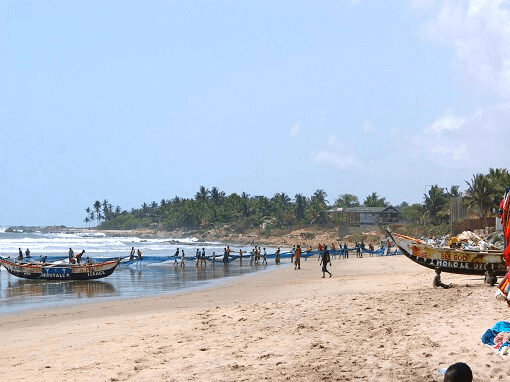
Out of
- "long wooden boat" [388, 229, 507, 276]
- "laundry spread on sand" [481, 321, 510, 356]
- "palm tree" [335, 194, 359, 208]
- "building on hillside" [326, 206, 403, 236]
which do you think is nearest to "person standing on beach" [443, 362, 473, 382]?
"laundry spread on sand" [481, 321, 510, 356]

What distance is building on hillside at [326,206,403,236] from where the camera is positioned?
86.2 metres

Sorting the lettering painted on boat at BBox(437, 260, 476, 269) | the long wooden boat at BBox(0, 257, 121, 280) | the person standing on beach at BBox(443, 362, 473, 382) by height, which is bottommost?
the long wooden boat at BBox(0, 257, 121, 280)

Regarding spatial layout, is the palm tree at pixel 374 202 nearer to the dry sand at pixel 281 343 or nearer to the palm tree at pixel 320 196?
the palm tree at pixel 320 196

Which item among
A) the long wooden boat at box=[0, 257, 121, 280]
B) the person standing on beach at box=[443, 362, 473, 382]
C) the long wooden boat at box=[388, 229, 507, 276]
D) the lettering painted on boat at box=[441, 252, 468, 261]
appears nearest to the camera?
the person standing on beach at box=[443, 362, 473, 382]

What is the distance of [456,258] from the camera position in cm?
1972

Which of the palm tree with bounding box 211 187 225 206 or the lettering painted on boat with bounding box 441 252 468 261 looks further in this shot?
the palm tree with bounding box 211 187 225 206

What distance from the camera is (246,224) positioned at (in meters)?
115

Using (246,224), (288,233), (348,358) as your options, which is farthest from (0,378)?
(246,224)

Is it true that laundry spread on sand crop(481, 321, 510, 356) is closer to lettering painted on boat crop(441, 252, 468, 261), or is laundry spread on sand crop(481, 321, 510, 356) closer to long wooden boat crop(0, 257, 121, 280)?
lettering painted on boat crop(441, 252, 468, 261)


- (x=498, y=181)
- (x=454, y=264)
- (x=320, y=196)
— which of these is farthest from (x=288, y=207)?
(x=454, y=264)

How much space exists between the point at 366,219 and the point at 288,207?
97.1ft

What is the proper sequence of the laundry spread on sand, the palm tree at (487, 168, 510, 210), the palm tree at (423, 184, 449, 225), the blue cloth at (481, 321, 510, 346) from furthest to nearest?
the palm tree at (423, 184, 449, 225), the palm tree at (487, 168, 510, 210), the blue cloth at (481, 321, 510, 346), the laundry spread on sand

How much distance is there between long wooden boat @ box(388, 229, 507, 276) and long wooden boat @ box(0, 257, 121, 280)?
1604cm

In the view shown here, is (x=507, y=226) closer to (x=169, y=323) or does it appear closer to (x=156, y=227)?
(x=169, y=323)
